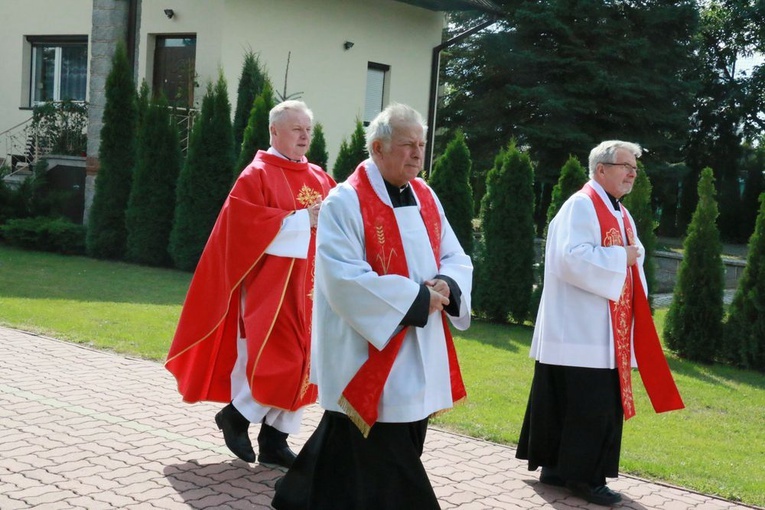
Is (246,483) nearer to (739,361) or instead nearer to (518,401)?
(518,401)

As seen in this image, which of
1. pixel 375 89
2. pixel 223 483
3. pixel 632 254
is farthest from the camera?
pixel 375 89

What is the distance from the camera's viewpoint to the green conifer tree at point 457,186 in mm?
12617

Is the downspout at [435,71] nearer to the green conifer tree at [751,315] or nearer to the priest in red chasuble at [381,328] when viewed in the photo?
the green conifer tree at [751,315]

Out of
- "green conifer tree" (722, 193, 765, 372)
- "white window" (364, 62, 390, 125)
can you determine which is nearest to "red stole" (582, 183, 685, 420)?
"green conifer tree" (722, 193, 765, 372)

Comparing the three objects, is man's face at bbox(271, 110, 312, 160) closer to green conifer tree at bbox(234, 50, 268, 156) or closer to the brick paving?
the brick paving

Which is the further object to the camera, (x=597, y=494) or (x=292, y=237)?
(x=292, y=237)

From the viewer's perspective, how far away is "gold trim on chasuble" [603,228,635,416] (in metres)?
5.39

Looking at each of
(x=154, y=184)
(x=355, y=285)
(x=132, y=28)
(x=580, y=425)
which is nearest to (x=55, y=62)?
(x=132, y=28)

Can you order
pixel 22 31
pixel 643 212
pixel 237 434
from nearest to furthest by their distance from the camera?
pixel 237 434 < pixel 643 212 < pixel 22 31

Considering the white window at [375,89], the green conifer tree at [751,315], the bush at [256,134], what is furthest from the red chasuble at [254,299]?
the white window at [375,89]

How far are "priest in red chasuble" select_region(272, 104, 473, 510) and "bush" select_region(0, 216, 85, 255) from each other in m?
13.6

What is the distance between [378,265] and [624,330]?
2.04 metres

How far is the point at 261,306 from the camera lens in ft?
18.5

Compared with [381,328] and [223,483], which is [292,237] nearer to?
[223,483]
